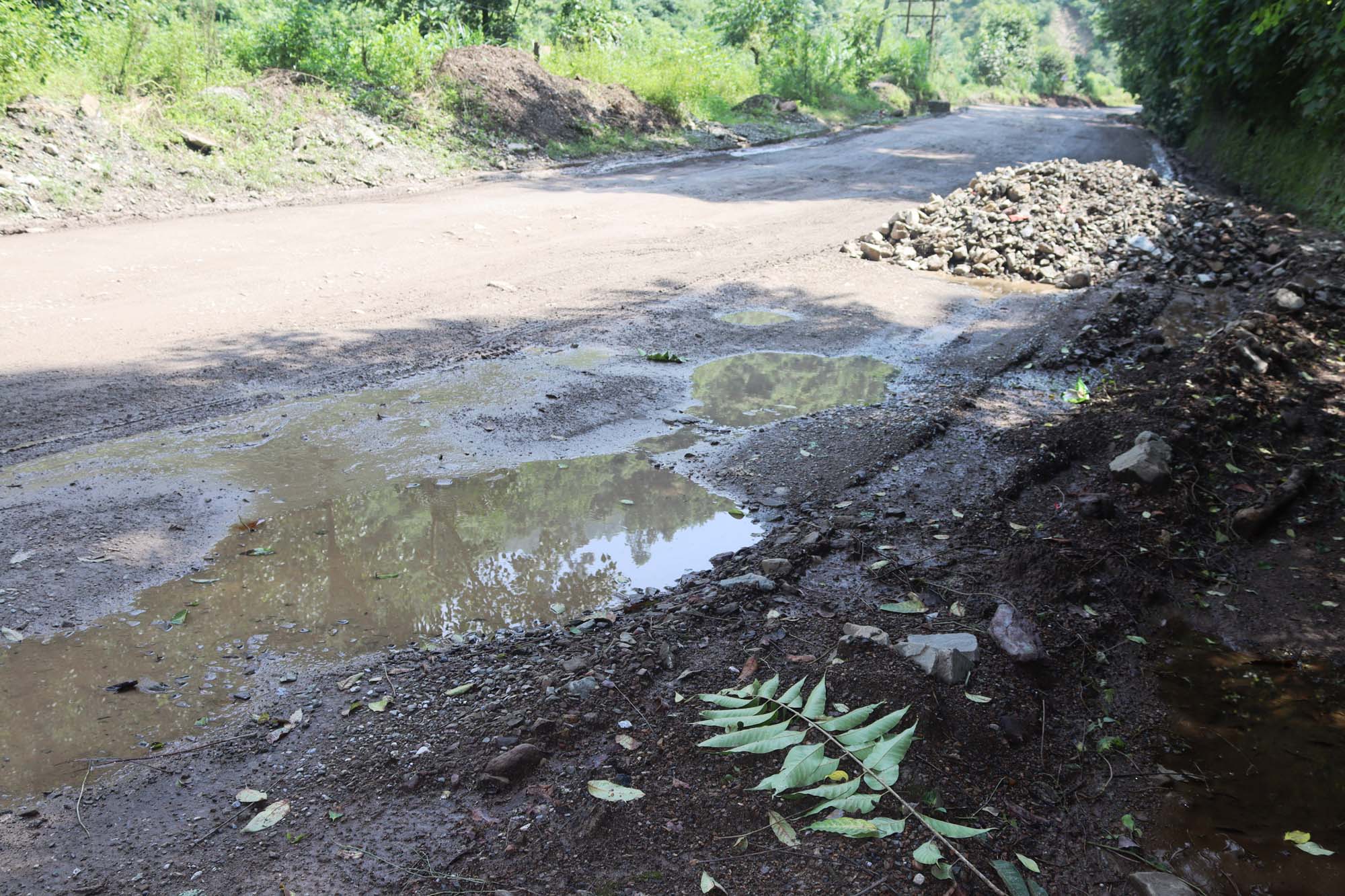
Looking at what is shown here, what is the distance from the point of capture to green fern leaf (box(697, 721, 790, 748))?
7.64 feet

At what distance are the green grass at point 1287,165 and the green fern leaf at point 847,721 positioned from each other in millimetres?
10499

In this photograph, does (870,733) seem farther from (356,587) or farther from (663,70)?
(663,70)

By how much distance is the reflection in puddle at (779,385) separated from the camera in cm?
514

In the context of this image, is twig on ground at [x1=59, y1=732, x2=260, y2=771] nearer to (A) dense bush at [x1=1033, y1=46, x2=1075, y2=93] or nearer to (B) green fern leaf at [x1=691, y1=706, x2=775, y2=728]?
(B) green fern leaf at [x1=691, y1=706, x2=775, y2=728]

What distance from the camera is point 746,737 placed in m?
2.36

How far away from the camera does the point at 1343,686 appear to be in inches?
111

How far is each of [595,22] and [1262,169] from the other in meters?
14.6

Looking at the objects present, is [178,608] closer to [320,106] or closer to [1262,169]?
[320,106]

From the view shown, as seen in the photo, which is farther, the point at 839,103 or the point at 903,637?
the point at 839,103

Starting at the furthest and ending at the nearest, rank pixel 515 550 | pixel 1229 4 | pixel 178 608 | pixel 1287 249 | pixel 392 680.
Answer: pixel 1229 4 → pixel 1287 249 → pixel 515 550 → pixel 178 608 → pixel 392 680

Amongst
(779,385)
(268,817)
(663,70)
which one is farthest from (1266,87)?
(268,817)

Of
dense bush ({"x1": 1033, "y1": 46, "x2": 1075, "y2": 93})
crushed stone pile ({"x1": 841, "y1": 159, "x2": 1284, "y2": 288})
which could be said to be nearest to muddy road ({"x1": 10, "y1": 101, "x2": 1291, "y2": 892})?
crushed stone pile ({"x1": 841, "y1": 159, "x2": 1284, "y2": 288})

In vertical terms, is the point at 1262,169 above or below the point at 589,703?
above

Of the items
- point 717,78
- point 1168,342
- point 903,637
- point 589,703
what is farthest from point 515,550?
point 717,78
